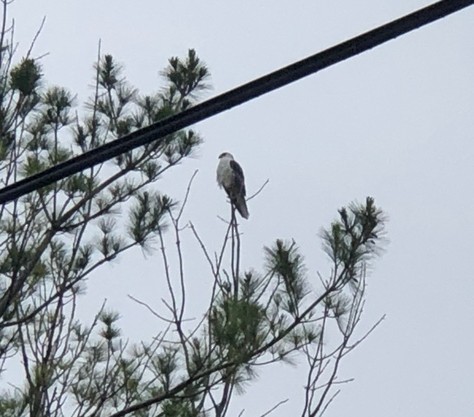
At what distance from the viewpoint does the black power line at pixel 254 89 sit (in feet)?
5.60

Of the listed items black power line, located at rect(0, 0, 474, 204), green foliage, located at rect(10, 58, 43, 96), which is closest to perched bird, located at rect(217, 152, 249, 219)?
green foliage, located at rect(10, 58, 43, 96)

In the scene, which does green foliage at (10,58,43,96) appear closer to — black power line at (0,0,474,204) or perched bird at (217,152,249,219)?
perched bird at (217,152,249,219)

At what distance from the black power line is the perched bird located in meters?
4.36

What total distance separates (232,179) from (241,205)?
0.56m

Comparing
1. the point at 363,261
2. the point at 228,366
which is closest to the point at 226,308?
the point at 228,366

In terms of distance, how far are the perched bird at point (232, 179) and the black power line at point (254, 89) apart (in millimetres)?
4362

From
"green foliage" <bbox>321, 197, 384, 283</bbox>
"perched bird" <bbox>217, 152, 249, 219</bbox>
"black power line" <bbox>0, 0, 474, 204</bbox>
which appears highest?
"perched bird" <bbox>217, 152, 249, 219</bbox>

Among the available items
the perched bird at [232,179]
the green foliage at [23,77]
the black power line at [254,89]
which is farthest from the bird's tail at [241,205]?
the black power line at [254,89]

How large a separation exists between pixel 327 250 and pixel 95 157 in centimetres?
273

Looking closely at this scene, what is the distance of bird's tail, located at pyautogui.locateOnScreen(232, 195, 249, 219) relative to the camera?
6.10m

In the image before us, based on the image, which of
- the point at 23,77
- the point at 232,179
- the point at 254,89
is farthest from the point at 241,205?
the point at 254,89

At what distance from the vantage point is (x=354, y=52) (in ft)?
5.73

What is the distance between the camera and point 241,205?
647cm

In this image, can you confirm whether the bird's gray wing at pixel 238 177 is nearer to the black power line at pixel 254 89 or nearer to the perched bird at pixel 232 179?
the perched bird at pixel 232 179
